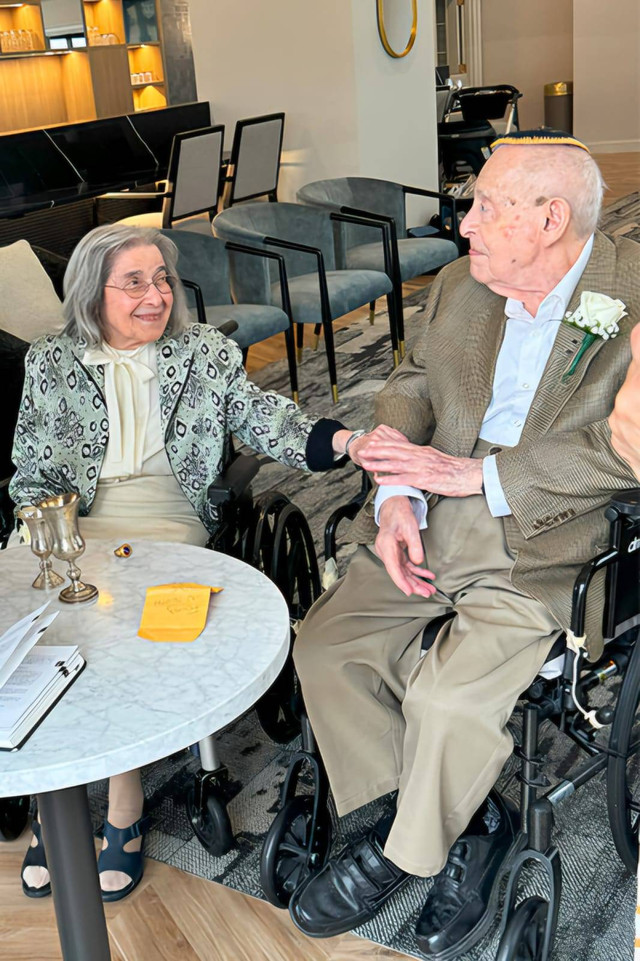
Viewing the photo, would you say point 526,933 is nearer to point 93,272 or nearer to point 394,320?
point 93,272

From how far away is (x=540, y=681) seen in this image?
5.55 ft

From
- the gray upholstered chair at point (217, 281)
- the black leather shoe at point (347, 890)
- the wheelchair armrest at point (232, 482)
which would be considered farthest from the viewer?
the gray upholstered chair at point (217, 281)

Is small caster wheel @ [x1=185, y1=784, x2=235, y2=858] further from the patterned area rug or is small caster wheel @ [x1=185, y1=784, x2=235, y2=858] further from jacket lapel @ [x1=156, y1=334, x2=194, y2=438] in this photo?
jacket lapel @ [x1=156, y1=334, x2=194, y2=438]

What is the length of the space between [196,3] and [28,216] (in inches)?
75.0

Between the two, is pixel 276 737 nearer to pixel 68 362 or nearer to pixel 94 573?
pixel 94 573

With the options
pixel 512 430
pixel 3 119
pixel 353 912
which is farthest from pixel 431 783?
pixel 3 119

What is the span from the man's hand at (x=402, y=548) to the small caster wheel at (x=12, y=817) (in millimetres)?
885

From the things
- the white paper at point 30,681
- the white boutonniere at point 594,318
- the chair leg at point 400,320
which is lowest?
the chair leg at point 400,320

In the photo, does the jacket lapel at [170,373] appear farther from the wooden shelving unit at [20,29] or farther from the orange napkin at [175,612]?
the wooden shelving unit at [20,29]

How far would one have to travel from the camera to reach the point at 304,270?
4793 millimetres

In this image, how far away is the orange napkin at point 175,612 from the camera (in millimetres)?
1521

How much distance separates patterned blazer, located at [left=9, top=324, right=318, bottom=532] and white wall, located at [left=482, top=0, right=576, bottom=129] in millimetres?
12270

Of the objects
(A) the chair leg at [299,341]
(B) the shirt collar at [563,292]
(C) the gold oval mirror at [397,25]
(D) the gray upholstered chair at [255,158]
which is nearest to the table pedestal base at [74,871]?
(B) the shirt collar at [563,292]

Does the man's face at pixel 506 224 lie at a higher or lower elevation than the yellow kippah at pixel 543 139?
lower
